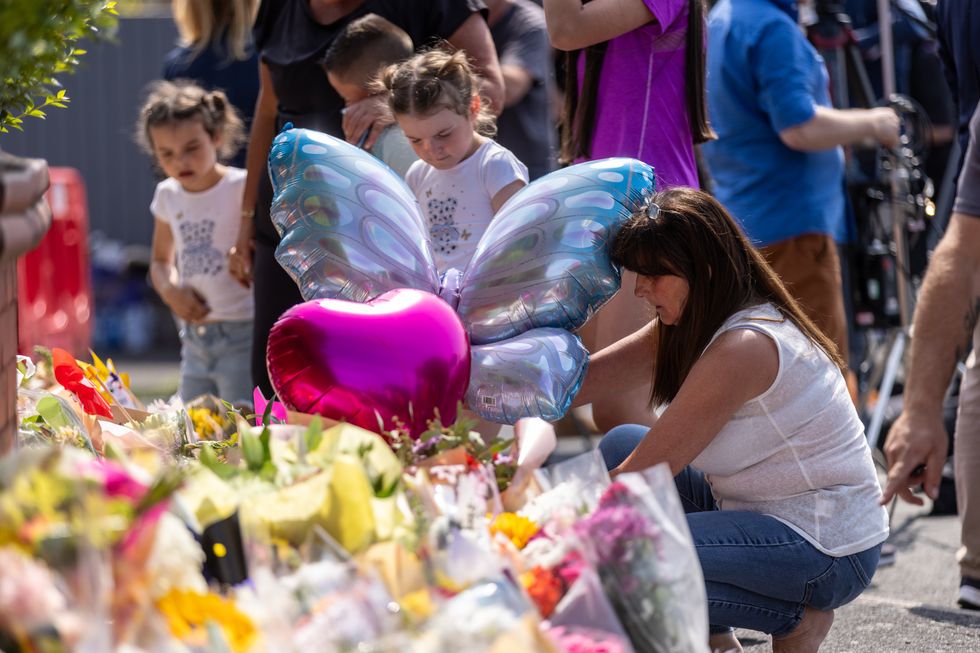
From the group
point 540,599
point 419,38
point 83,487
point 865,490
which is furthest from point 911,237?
point 83,487

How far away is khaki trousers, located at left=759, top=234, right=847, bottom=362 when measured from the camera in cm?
407

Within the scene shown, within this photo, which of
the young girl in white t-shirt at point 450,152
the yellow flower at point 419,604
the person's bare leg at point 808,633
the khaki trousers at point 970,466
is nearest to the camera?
the yellow flower at point 419,604

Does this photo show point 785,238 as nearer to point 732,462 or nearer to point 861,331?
point 861,331

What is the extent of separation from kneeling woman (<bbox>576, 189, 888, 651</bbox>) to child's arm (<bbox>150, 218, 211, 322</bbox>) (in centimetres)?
185

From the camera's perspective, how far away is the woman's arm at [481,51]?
3258 mm

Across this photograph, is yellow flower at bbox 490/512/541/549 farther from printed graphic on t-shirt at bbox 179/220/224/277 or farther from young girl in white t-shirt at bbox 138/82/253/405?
printed graphic on t-shirt at bbox 179/220/224/277

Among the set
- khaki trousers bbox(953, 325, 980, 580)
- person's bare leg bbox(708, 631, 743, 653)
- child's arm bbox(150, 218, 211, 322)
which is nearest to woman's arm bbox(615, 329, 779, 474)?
person's bare leg bbox(708, 631, 743, 653)

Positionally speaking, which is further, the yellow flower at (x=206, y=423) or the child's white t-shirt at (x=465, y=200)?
the child's white t-shirt at (x=465, y=200)

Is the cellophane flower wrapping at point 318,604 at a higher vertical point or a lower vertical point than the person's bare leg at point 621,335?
higher

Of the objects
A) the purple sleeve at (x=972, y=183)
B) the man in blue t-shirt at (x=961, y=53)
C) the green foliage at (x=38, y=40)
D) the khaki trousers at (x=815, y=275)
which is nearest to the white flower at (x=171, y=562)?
the green foliage at (x=38, y=40)

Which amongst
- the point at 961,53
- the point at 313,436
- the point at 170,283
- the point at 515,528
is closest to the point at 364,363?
the point at 313,436

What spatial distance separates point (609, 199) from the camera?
94.7 inches

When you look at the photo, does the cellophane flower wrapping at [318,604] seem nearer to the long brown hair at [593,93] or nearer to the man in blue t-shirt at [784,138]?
the long brown hair at [593,93]

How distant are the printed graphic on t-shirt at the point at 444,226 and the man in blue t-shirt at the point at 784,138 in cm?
Answer: 137
